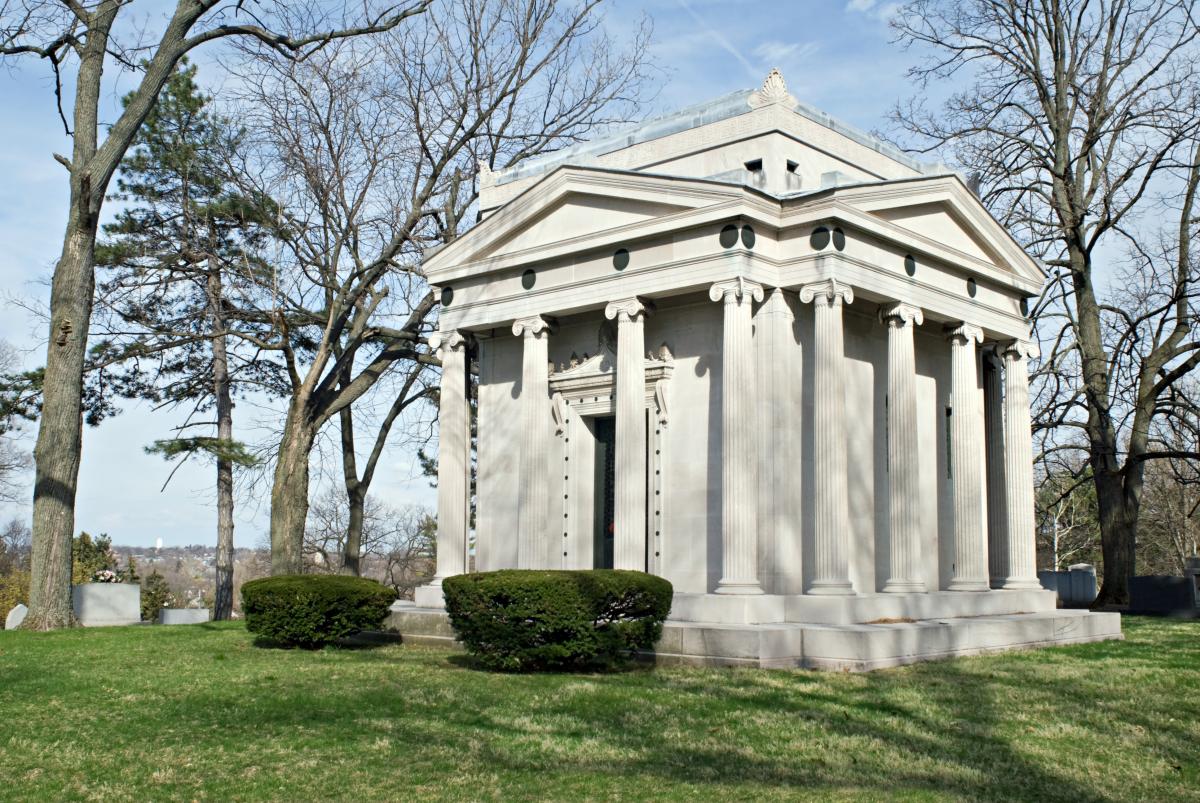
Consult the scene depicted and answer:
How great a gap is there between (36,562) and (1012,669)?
45.8ft

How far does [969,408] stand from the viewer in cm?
1925

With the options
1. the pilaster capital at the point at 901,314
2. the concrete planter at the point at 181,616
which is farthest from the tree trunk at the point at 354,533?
the pilaster capital at the point at 901,314

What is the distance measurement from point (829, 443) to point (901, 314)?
2895 mm

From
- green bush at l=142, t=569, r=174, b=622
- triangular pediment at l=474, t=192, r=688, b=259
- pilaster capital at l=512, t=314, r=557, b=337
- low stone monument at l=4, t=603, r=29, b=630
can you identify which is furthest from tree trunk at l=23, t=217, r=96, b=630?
green bush at l=142, t=569, r=174, b=622

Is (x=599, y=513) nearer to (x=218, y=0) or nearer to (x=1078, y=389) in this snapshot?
(x=218, y=0)

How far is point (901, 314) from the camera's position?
704 inches

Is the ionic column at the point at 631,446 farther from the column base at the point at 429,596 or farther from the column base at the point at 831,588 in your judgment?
the column base at the point at 429,596

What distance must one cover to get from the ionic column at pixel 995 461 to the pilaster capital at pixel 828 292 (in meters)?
5.70

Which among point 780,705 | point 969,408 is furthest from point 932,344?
point 780,705

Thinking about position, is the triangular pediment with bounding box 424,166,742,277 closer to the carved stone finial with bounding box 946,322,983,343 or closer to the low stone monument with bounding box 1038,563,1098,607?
the carved stone finial with bounding box 946,322,983,343

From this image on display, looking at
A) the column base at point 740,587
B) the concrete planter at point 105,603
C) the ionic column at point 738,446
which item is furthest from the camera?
the concrete planter at point 105,603

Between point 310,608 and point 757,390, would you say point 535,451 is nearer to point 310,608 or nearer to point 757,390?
point 757,390

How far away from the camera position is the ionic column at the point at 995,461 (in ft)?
68.4

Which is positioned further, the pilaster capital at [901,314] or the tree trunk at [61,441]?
the pilaster capital at [901,314]
